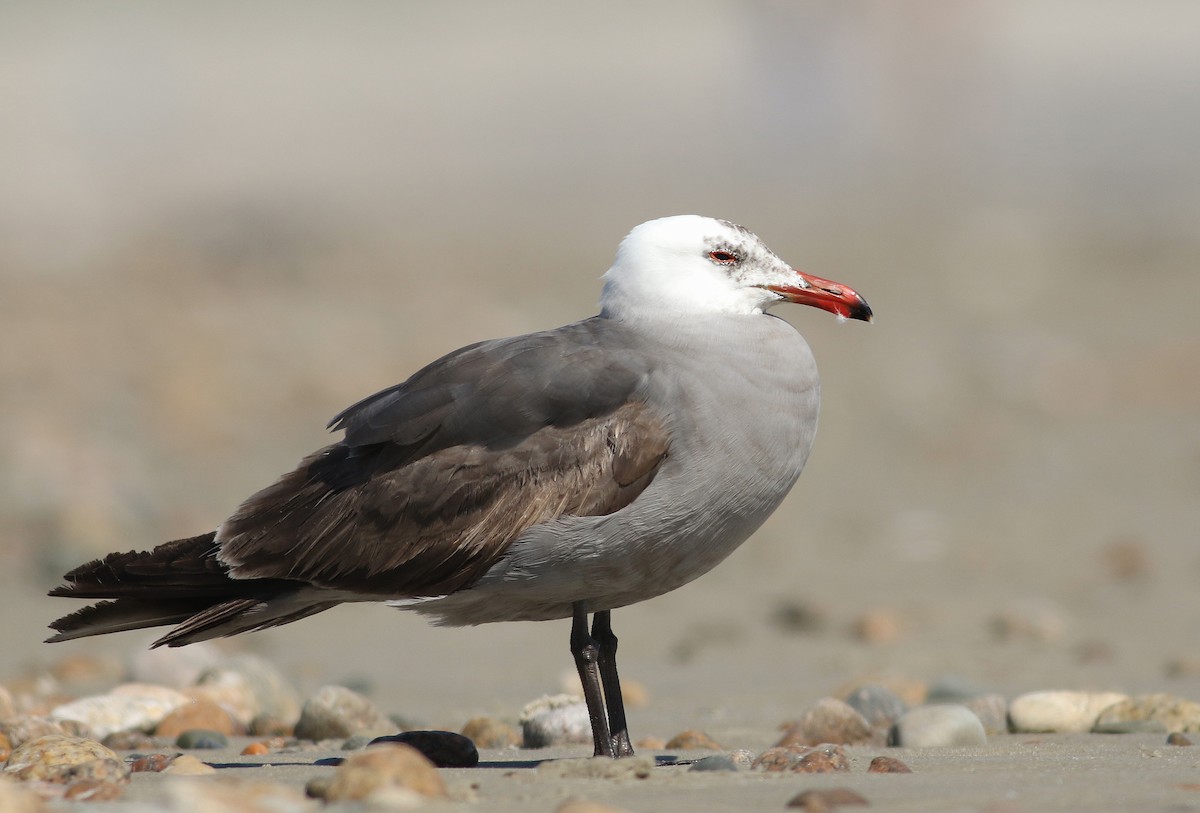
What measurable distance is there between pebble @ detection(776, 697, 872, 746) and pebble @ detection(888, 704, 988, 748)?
0.36 feet

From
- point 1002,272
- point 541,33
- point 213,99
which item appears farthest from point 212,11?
point 1002,272

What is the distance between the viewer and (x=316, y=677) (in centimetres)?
798

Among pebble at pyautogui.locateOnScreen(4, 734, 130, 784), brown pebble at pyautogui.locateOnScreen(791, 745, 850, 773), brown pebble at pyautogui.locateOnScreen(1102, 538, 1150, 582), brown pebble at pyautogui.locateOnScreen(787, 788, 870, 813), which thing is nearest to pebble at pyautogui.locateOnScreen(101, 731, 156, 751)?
pebble at pyautogui.locateOnScreen(4, 734, 130, 784)

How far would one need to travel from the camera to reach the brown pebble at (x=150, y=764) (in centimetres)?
490

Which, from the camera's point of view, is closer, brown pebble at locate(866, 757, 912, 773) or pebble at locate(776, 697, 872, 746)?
brown pebble at locate(866, 757, 912, 773)

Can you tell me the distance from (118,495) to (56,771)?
21.6 feet

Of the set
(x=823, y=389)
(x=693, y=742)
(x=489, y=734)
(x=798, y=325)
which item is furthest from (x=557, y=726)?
(x=798, y=325)

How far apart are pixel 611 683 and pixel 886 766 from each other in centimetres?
112

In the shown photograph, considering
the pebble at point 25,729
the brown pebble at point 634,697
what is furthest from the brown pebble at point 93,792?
the brown pebble at point 634,697

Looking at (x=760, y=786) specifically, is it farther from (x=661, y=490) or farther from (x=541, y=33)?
(x=541, y=33)

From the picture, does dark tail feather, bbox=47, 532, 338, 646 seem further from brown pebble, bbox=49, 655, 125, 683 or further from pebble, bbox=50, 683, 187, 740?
brown pebble, bbox=49, 655, 125, 683

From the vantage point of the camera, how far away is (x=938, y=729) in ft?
18.1

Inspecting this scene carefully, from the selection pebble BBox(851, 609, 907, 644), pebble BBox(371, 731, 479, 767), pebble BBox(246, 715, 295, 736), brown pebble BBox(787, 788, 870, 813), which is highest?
pebble BBox(851, 609, 907, 644)

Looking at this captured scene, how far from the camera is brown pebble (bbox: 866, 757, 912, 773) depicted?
14.9ft
